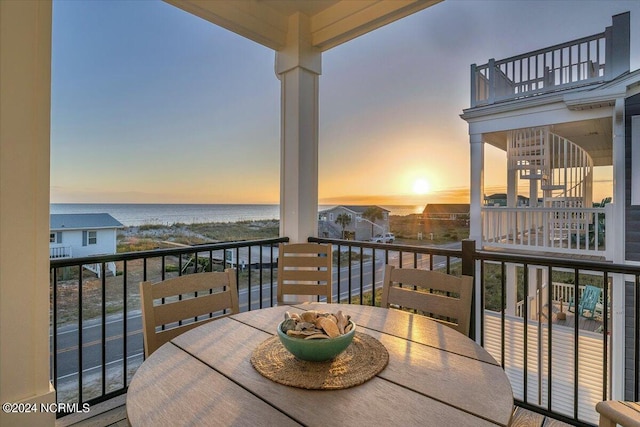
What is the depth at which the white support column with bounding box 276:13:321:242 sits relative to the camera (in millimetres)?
3131

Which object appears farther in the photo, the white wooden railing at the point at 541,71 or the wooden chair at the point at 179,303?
the white wooden railing at the point at 541,71

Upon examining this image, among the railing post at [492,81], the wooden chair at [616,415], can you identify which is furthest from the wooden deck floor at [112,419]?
the railing post at [492,81]

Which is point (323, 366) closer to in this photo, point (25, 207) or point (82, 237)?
point (25, 207)

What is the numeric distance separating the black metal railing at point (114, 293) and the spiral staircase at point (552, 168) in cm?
415

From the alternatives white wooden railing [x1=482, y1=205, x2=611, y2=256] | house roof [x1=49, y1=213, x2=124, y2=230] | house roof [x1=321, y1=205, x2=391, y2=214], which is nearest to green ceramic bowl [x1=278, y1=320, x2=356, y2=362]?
house roof [x1=49, y1=213, x2=124, y2=230]

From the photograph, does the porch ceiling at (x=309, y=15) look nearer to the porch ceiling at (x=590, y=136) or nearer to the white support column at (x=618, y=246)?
the white support column at (x=618, y=246)

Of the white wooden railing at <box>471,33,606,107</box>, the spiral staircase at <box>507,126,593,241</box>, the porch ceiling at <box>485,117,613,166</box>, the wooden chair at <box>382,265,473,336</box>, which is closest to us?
the wooden chair at <box>382,265,473,336</box>

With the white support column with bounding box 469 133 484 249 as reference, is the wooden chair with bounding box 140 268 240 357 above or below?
below

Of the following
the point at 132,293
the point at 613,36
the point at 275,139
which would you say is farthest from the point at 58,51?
the point at 613,36

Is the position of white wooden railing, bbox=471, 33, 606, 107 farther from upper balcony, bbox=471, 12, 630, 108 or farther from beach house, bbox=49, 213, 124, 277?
beach house, bbox=49, 213, 124, 277

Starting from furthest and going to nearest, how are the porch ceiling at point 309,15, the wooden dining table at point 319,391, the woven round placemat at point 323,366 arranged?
the porch ceiling at point 309,15 → the woven round placemat at point 323,366 → the wooden dining table at point 319,391

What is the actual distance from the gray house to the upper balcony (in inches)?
113

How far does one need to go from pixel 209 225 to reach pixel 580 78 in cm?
498

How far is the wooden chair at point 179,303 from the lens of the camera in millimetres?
1310
